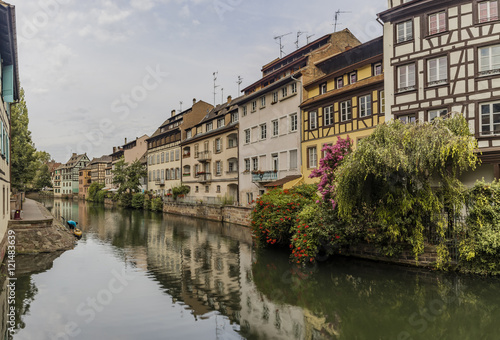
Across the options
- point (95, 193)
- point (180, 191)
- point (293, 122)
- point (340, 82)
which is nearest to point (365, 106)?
point (340, 82)

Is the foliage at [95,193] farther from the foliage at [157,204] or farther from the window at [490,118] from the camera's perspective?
the window at [490,118]

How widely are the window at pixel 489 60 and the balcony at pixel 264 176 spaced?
51.1 feet

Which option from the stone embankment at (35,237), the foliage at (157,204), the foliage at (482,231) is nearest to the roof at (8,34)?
the stone embankment at (35,237)

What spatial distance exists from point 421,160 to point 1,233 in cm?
1486

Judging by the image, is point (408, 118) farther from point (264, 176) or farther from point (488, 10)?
point (264, 176)


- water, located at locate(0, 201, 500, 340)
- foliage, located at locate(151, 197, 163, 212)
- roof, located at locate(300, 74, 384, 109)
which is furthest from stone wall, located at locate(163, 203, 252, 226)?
water, located at locate(0, 201, 500, 340)

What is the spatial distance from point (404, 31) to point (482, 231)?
1191 cm

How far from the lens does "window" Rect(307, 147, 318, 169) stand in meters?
25.3

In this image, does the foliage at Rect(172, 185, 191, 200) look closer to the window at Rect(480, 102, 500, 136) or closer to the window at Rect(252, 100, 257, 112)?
the window at Rect(252, 100, 257, 112)

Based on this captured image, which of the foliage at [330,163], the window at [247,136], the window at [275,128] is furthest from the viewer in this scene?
the window at [247,136]

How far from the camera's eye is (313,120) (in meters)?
25.5

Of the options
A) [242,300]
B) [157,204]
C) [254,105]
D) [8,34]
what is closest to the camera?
[242,300]

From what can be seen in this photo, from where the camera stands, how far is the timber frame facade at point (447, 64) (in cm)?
1639

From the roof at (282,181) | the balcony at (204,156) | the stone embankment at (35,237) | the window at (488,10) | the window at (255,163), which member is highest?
the window at (488,10)
